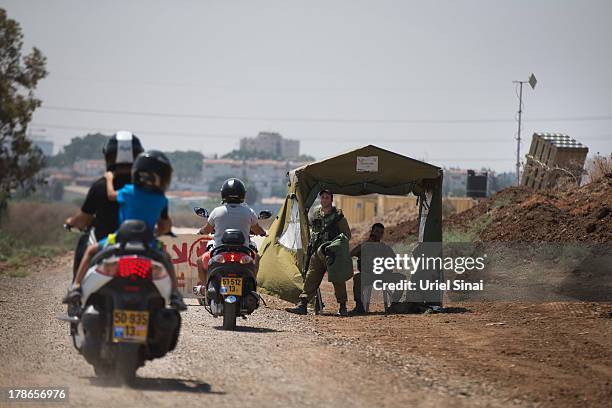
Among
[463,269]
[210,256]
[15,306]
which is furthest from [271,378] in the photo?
[463,269]

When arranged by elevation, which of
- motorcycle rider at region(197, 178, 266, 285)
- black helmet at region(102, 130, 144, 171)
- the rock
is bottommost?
motorcycle rider at region(197, 178, 266, 285)

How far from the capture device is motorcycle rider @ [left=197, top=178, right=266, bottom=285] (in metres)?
14.6

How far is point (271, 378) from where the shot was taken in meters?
9.70

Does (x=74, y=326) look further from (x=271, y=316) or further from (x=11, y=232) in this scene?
(x=11, y=232)

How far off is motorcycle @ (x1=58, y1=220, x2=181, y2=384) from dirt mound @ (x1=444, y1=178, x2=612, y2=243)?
14595 mm

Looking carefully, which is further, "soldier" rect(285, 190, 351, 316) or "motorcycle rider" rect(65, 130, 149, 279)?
"soldier" rect(285, 190, 351, 316)

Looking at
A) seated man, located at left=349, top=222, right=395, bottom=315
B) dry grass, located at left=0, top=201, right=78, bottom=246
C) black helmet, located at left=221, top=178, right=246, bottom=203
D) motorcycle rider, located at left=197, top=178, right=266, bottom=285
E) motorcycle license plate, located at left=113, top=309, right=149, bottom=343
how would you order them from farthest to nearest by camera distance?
1. dry grass, located at left=0, top=201, right=78, bottom=246
2. seated man, located at left=349, top=222, right=395, bottom=315
3. black helmet, located at left=221, top=178, right=246, bottom=203
4. motorcycle rider, located at left=197, top=178, right=266, bottom=285
5. motorcycle license plate, located at left=113, top=309, right=149, bottom=343

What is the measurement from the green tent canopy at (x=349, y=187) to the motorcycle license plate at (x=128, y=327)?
1006 cm

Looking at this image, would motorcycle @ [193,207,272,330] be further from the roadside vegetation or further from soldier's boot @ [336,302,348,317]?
the roadside vegetation

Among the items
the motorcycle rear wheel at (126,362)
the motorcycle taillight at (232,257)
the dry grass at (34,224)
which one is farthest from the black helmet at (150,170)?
the dry grass at (34,224)

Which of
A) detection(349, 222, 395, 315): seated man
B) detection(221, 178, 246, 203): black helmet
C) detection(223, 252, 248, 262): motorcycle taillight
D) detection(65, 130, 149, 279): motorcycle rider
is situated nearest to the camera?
detection(65, 130, 149, 279): motorcycle rider

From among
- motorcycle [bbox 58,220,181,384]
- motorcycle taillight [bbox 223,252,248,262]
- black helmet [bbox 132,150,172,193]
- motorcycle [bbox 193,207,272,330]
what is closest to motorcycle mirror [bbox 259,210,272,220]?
motorcycle [bbox 193,207,272,330]

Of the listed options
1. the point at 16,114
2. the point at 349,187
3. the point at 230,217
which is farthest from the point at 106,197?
the point at 16,114

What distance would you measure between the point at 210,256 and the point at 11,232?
1767 inches
